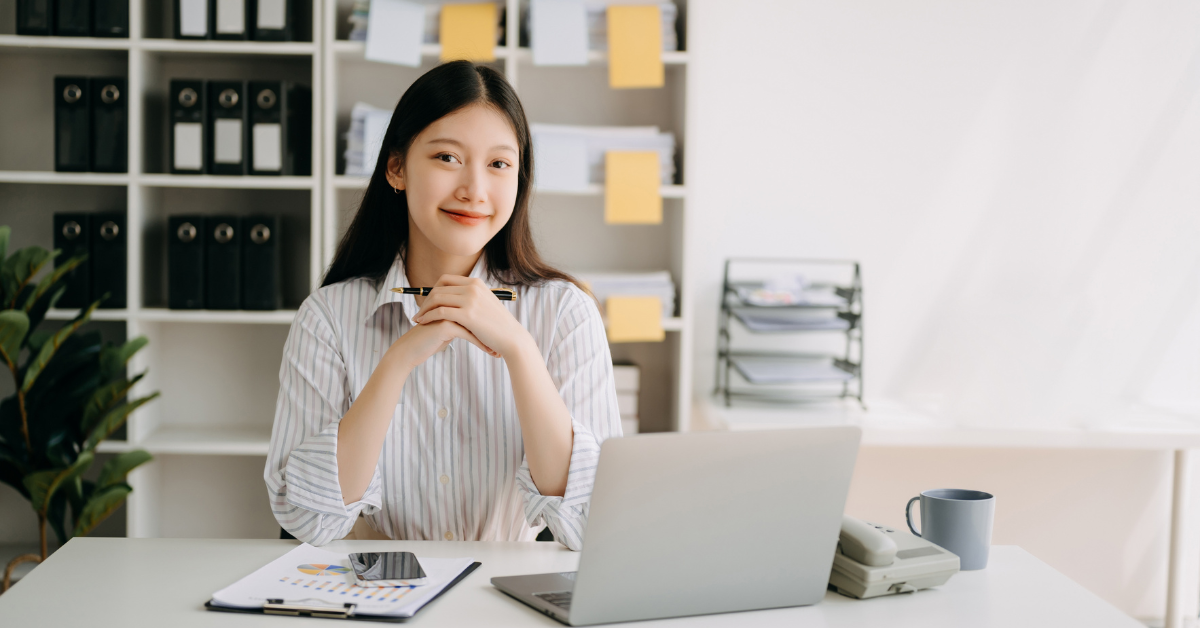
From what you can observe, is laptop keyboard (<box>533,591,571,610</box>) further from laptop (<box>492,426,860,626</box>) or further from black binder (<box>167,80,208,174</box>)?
black binder (<box>167,80,208,174</box>)

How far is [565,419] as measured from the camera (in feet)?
3.94

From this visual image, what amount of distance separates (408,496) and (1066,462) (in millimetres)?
2183

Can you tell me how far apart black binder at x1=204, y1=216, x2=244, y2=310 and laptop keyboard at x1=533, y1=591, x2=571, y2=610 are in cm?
172

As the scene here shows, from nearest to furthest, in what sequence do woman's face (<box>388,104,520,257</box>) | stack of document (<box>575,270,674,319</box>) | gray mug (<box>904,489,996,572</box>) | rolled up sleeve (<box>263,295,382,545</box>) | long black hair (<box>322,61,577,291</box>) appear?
gray mug (<box>904,489,996,572</box>) < rolled up sleeve (<box>263,295,382,545</box>) < woman's face (<box>388,104,520,257</box>) < long black hair (<box>322,61,577,291</box>) < stack of document (<box>575,270,674,319</box>)

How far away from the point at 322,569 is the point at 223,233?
1.56 metres

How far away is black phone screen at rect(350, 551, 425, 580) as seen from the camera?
3.10 ft

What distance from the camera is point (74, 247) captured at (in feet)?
7.48

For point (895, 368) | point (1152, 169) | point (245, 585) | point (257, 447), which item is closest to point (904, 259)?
point (895, 368)

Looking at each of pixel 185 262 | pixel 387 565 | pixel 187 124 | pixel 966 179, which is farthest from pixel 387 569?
pixel 966 179

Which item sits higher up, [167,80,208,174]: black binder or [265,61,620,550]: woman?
[167,80,208,174]: black binder

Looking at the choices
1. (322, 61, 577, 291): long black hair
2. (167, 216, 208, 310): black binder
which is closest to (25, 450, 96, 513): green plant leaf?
(167, 216, 208, 310): black binder

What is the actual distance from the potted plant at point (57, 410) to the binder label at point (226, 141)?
431mm

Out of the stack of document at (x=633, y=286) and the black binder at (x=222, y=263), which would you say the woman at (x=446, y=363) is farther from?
the black binder at (x=222, y=263)

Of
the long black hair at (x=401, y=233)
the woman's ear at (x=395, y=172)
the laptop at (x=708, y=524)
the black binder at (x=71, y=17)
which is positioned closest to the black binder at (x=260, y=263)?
the black binder at (x=71, y=17)
